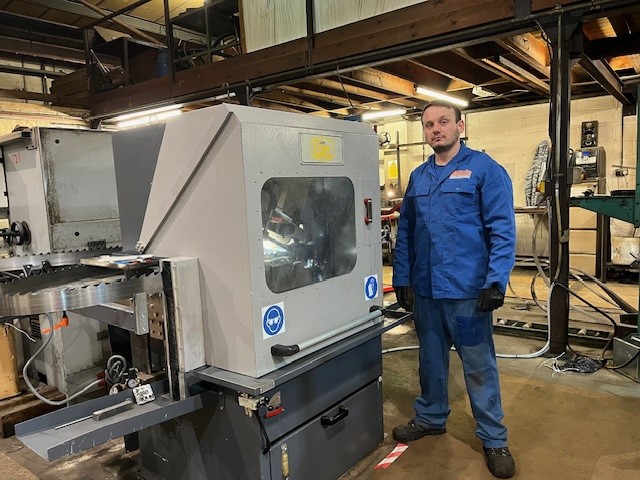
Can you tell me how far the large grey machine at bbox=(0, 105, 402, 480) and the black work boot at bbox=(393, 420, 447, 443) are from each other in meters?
0.36

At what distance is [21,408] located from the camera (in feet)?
7.96

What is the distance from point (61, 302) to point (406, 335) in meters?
2.90

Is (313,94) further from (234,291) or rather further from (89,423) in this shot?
(89,423)

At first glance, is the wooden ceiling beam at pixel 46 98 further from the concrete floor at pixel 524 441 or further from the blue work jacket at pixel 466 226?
the blue work jacket at pixel 466 226

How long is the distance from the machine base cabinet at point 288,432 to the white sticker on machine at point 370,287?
0.64 feet

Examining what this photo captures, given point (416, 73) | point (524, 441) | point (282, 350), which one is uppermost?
point (416, 73)

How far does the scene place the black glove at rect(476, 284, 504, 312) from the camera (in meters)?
1.78

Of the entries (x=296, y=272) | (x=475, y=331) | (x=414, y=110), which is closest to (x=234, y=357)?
(x=296, y=272)

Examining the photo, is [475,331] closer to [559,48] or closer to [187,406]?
[187,406]

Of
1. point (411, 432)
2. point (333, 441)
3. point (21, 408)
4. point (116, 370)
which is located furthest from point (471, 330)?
point (21, 408)

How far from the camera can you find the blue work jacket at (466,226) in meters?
1.83

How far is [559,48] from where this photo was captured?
2.75m

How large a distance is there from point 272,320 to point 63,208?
166cm

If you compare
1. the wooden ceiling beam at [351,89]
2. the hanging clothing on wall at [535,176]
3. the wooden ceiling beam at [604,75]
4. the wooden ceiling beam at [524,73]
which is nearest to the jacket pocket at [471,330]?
the wooden ceiling beam at [604,75]
